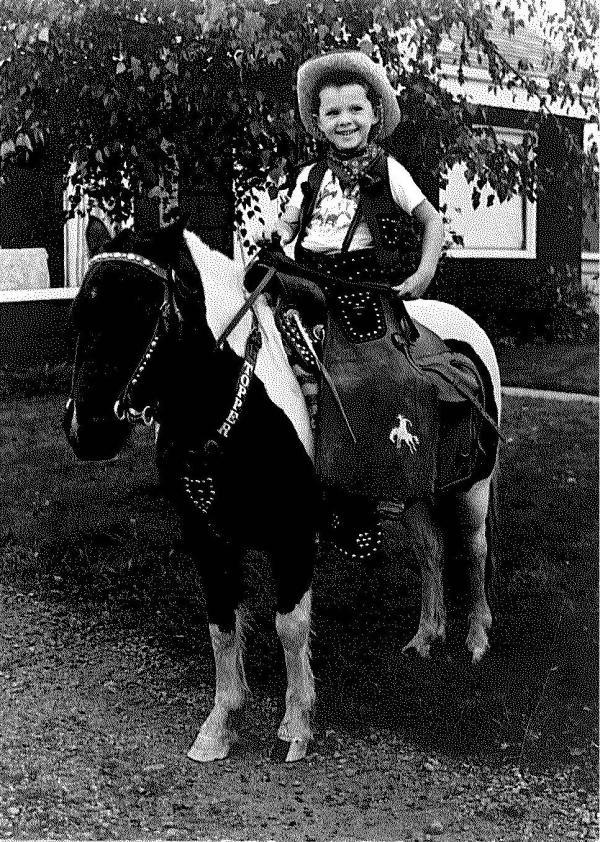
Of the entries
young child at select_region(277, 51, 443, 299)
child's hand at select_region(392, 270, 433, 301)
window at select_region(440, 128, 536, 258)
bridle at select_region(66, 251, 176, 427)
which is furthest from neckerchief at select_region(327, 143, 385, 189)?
bridle at select_region(66, 251, 176, 427)

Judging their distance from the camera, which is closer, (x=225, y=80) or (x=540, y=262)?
(x=225, y=80)

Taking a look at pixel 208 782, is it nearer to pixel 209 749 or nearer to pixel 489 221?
pixel 209 749

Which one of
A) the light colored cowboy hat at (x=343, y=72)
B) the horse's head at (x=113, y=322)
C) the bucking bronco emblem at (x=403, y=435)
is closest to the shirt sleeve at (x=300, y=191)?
the light colored cowboy hat at (x=343, y=72)

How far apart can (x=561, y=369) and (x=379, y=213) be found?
1.05 meters

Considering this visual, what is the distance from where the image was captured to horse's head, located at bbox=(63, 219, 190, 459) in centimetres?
267

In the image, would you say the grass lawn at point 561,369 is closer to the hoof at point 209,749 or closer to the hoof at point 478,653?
the hoof at point 478,653

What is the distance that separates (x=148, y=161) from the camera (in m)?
3.57

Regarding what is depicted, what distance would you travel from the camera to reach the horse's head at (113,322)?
2.67m

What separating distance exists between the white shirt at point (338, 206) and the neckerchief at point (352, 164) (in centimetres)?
2

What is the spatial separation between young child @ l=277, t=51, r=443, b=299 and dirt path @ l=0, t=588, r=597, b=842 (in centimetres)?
139

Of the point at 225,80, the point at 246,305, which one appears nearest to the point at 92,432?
the point at 246,305

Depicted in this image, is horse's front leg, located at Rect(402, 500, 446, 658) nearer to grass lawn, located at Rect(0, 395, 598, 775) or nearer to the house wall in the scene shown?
grass lawn, located at Rect(0, 395, 598, 775)

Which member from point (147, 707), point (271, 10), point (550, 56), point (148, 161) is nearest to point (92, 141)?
point (148, 161)

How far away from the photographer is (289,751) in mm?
3080
